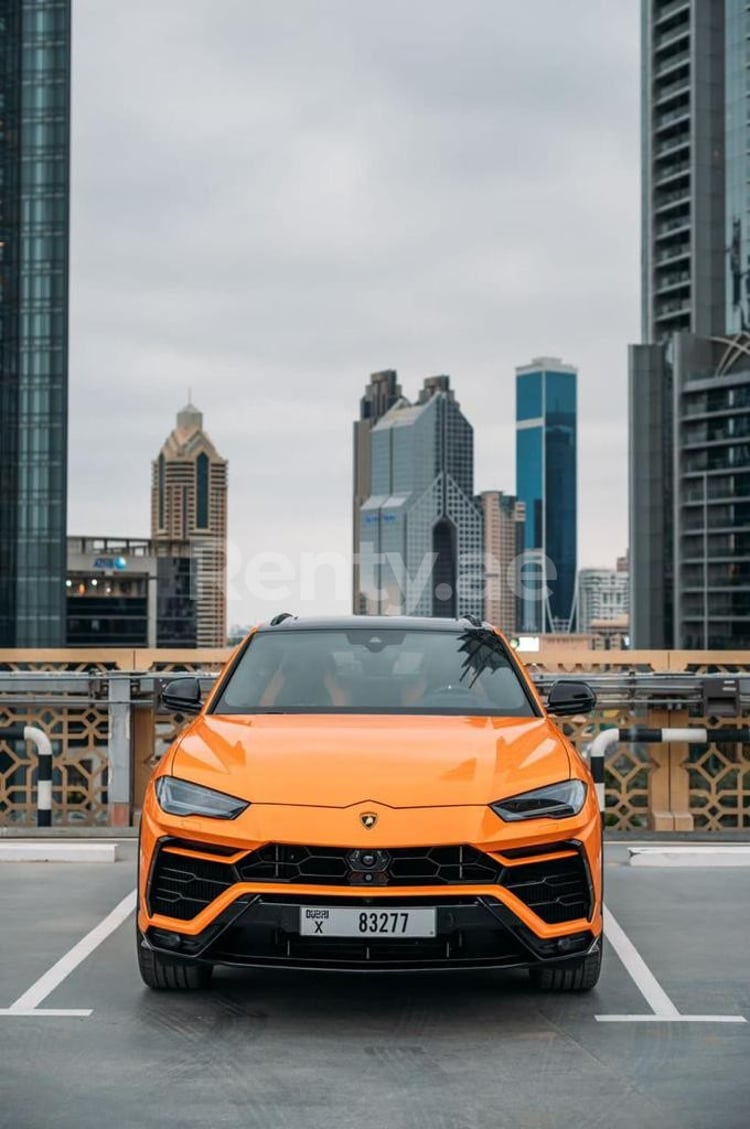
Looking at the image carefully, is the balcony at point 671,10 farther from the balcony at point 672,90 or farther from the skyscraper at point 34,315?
the skyscraper at point 34,315

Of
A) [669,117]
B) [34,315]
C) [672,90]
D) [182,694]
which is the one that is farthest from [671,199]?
[182,694]

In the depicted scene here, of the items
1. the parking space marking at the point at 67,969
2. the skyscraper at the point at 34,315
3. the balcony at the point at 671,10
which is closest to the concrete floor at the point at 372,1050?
the parking space marking at the point at 67,969

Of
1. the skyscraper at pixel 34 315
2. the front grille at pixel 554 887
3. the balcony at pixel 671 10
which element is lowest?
the front grille at pixel 554 887

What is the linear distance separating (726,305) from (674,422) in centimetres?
1168

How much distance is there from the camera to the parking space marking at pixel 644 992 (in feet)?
19.1

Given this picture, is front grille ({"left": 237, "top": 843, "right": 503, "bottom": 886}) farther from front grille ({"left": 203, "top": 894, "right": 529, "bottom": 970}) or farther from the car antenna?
the car antenna

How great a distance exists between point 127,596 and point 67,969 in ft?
456

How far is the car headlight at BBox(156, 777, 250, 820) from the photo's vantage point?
219 inches

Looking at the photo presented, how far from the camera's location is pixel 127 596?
14400 centimetres

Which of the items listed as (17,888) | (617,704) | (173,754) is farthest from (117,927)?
(617,704)

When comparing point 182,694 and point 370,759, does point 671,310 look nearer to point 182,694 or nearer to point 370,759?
point 182,694

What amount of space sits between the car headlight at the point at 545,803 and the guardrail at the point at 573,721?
4.76m

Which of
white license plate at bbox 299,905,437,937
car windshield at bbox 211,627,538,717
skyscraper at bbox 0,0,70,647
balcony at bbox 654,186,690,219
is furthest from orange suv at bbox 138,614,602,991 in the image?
balcony at bbox 654,186,690,219

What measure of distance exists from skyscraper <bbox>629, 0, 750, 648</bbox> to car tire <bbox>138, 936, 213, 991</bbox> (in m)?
111
